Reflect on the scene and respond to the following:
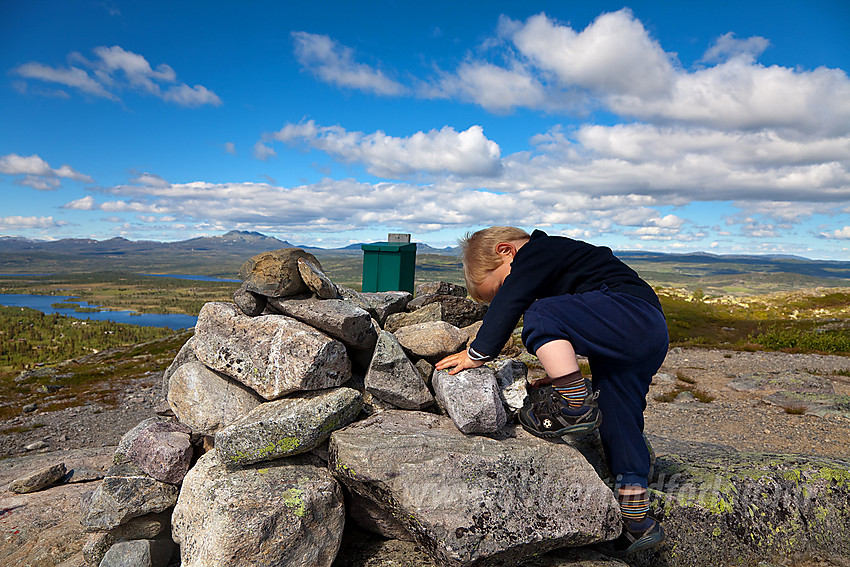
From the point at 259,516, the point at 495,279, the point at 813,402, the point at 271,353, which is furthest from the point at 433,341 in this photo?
the point at 813,402

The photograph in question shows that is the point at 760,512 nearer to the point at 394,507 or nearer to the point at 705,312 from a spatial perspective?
the point at 394,507

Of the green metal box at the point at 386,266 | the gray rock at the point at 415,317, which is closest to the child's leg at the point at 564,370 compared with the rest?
the gray rock at the point at 415,317

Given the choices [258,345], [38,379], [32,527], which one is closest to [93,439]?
[32,527]

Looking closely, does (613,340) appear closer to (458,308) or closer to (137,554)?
(458,308)

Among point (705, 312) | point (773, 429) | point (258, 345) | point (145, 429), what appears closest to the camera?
point (258, 345)

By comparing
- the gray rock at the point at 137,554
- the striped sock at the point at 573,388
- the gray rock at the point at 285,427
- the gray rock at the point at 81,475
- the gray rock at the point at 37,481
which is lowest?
the gray rock at the point at 81,475

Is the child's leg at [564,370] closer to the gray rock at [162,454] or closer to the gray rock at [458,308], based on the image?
the gray rock at [458,308]

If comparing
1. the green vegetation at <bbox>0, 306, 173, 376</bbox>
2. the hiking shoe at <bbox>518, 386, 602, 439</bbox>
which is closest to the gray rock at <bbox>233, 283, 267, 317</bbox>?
the hiking shoe at <bbox>518, 386, 602, 439</bbox>

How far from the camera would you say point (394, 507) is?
13.5ft

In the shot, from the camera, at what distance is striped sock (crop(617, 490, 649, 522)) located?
14.6 ft

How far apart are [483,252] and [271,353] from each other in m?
2.47

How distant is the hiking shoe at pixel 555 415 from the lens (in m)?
4.10

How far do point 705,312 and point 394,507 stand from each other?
134 ft

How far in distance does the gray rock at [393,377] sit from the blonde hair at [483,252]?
1088mm
